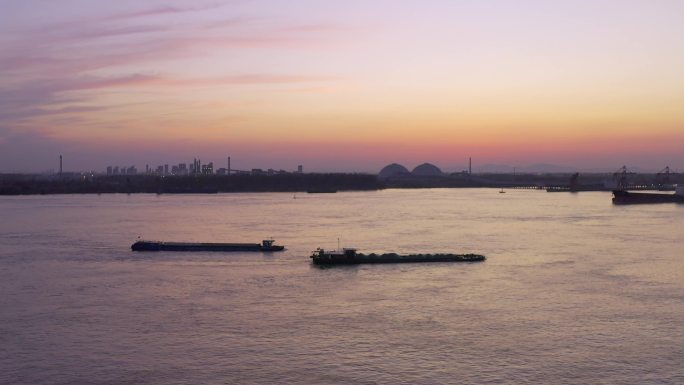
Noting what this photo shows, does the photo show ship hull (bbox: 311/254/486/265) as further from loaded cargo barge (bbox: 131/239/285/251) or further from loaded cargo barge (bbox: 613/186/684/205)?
loaded cargo barge (bbox: 613/186/684/205)

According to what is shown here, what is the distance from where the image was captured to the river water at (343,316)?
14055 millimetres

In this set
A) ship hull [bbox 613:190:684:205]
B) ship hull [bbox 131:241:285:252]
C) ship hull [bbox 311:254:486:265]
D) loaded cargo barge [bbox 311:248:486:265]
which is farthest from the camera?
ship hull [bbox 613:190:684:205]

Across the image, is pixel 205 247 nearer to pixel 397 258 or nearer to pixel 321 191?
pixel 397 258

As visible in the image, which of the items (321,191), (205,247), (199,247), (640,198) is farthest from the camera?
(321,191)

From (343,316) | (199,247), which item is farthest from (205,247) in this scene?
(343,316)

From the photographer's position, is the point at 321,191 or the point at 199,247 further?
the point at 321,191

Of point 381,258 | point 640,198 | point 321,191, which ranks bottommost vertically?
point 381,258

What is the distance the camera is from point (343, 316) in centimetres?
1833

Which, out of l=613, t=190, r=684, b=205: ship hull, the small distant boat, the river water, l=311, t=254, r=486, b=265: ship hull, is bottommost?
the river water

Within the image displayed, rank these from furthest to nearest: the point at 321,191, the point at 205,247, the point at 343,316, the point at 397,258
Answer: the point at 321,191
the point at 205,247
the point at 397,258
the point at 343,316

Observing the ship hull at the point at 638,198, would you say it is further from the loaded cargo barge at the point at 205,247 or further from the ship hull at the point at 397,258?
the loaded cargo barge at the point at 205,247

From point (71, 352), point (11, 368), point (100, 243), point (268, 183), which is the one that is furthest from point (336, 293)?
point (268, 183)

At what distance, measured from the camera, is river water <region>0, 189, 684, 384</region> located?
14055 millimetres

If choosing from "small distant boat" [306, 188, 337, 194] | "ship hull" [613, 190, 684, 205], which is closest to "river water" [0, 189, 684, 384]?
"ship hull" [613, 190, 684, 205]
